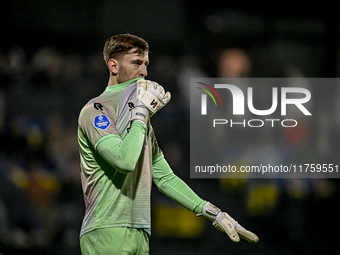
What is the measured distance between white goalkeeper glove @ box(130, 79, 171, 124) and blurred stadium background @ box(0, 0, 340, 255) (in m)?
2.14

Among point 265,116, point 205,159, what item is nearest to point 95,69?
point 205,159

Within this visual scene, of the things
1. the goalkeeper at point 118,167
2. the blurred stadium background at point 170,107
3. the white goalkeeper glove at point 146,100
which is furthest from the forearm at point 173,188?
the blurred stadium background at point 170,107

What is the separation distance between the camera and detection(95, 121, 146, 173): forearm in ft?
5.11

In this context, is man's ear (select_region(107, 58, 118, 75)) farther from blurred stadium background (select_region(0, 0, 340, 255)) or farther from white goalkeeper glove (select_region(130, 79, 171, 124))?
blurred stadium background (select_region(0, 0, 340, 255))

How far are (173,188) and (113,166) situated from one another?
50 cm

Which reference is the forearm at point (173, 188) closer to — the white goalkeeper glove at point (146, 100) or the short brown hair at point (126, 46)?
the white goalkeeper glove at point (146, 100)

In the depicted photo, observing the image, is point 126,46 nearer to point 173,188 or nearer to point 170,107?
point 173,188

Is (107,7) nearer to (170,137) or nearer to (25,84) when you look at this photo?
(25,84)

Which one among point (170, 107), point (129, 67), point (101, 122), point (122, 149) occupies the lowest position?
point (122, 149)

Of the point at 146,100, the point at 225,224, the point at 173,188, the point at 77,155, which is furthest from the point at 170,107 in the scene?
the point at 146,100

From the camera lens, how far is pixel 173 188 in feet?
6.57

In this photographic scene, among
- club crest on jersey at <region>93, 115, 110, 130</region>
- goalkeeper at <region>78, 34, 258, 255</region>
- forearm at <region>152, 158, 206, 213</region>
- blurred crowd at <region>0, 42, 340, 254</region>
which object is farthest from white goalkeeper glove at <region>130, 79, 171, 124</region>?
blurred crowd at <region>0, 42, 340, 254</region>

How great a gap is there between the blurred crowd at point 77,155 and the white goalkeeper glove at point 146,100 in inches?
84.3

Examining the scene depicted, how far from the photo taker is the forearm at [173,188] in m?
1.99
